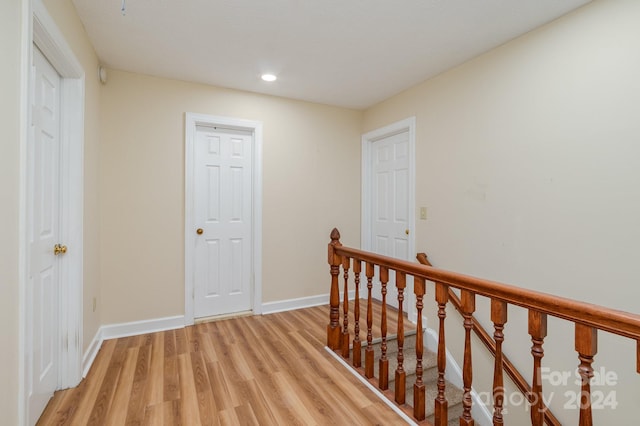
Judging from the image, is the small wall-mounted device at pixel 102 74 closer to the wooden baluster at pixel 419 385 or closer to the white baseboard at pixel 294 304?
the white baseboard at pixel 294 304

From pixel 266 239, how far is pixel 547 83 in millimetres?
2793

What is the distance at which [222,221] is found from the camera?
3.26 m

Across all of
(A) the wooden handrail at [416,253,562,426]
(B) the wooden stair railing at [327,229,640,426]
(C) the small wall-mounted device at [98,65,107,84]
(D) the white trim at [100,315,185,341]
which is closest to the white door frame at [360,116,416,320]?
(A) the wooden handrail at [416,253,562,426]

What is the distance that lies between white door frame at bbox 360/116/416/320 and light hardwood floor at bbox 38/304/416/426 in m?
1.01

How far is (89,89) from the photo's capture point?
7.57 ft

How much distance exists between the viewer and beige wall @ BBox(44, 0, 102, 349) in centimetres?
202

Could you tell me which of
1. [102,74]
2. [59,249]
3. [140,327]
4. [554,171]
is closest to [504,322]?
[554,171]

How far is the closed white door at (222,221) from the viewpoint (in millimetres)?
3154

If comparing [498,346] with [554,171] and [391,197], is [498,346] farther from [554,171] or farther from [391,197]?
[391,197]

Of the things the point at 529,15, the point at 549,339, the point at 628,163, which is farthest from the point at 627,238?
the point at 529,15

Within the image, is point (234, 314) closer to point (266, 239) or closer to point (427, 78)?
point (266, 239)

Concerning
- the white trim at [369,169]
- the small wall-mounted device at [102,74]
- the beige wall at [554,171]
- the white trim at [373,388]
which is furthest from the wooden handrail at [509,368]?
the small wall-mounted device at [102,74]

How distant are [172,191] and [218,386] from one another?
72.3 inches

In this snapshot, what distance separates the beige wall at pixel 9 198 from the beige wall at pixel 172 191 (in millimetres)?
1596
